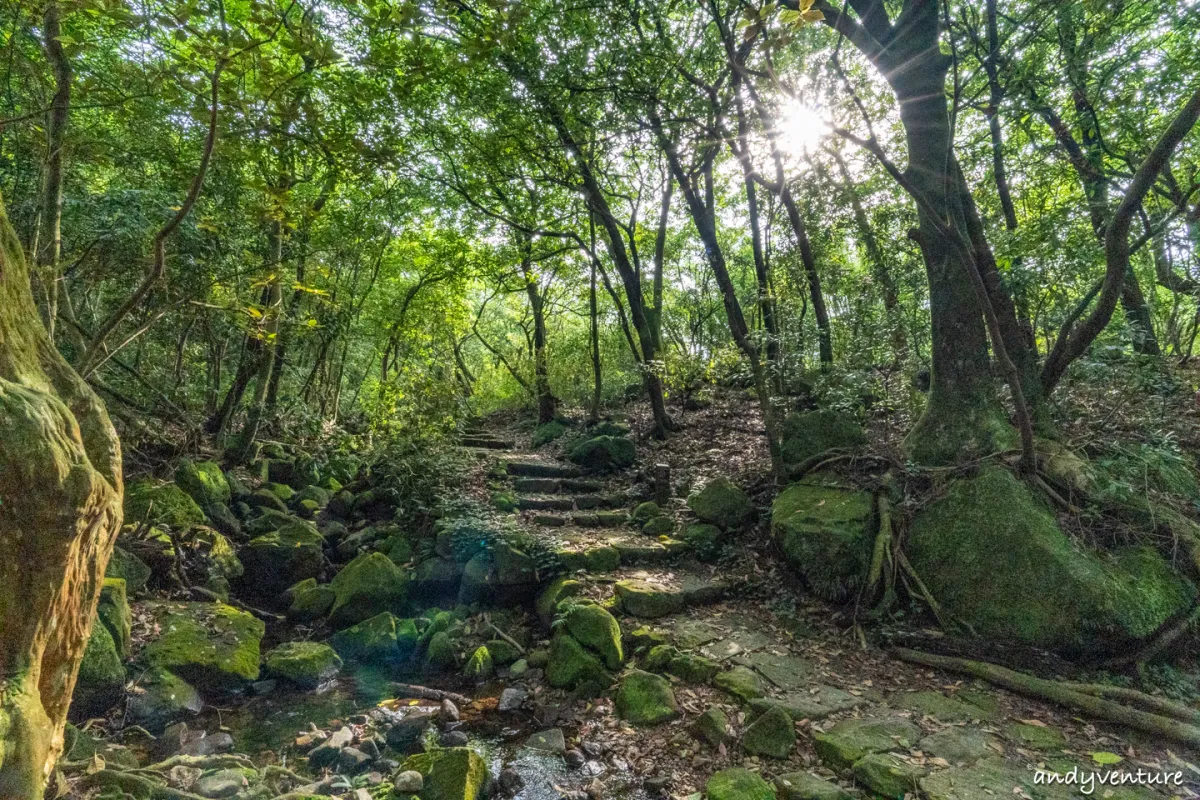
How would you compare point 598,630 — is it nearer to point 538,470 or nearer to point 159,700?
point 159,700

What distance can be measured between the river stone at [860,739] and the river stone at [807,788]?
212 mm

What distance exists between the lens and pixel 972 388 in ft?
18.6

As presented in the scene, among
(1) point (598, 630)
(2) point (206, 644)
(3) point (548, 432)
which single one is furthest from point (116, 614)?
(3) point (548, 432)

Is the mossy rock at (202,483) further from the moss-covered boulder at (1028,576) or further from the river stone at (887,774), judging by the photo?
the moss-covered boulder at (1028,576)

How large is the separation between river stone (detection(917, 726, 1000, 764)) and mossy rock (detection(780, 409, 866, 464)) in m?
3.43

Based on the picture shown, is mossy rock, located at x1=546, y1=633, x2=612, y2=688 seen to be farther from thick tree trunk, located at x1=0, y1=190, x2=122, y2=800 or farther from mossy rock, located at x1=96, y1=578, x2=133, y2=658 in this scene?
mossy rock, located at x1=96, y1=578, x2=133, y2=658

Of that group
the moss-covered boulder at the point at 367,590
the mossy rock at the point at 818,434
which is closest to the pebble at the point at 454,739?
the moss-covered boulder at the point at 367,590

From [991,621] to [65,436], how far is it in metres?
6.34

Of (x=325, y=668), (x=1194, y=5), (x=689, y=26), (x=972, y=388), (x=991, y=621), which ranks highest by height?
(x=689, y=26)

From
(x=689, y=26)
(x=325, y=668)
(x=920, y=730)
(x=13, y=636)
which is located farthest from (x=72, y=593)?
(x=689, y=26)

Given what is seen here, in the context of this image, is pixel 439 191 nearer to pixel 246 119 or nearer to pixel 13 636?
pixel 246 119

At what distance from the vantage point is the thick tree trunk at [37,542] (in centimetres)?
211

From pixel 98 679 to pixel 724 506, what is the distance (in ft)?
20.6

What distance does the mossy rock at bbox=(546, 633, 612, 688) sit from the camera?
4.60 meters
